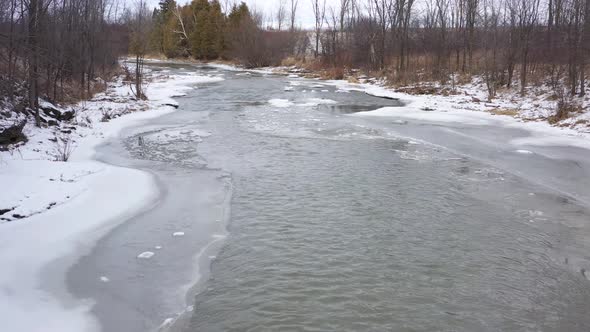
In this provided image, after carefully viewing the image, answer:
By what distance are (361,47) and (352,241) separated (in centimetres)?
3833

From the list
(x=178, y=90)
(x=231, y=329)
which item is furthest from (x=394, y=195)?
(x=178, y=90)

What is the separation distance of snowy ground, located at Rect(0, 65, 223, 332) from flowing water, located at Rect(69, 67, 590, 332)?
331 millimetres

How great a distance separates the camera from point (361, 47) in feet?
141

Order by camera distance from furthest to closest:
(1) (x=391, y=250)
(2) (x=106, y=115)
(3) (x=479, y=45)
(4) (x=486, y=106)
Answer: (3) (x=479, y=45) < (4) (x=486, y=106) < (2) (x=106, y=115) < (1) (x=391, y=250)

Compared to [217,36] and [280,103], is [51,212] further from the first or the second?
[217,36]

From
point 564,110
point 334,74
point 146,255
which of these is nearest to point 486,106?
point 564,110

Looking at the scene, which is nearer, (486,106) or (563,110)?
(563,110)

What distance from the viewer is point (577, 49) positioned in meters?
19.0

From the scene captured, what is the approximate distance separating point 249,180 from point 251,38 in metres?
50.3

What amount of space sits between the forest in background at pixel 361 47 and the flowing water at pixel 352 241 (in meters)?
3.34

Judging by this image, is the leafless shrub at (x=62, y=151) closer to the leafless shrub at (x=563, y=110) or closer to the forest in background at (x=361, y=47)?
the forest in background at (x=361, y=47)

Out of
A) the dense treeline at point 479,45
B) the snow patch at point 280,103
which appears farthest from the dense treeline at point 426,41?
the snow patch at point 280,103

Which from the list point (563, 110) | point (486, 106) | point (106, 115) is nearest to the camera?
point (563, 110)

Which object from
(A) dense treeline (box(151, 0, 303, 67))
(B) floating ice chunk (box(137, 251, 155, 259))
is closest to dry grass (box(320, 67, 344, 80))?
(A) dense treeline (box(151, 0, 303, 67))
